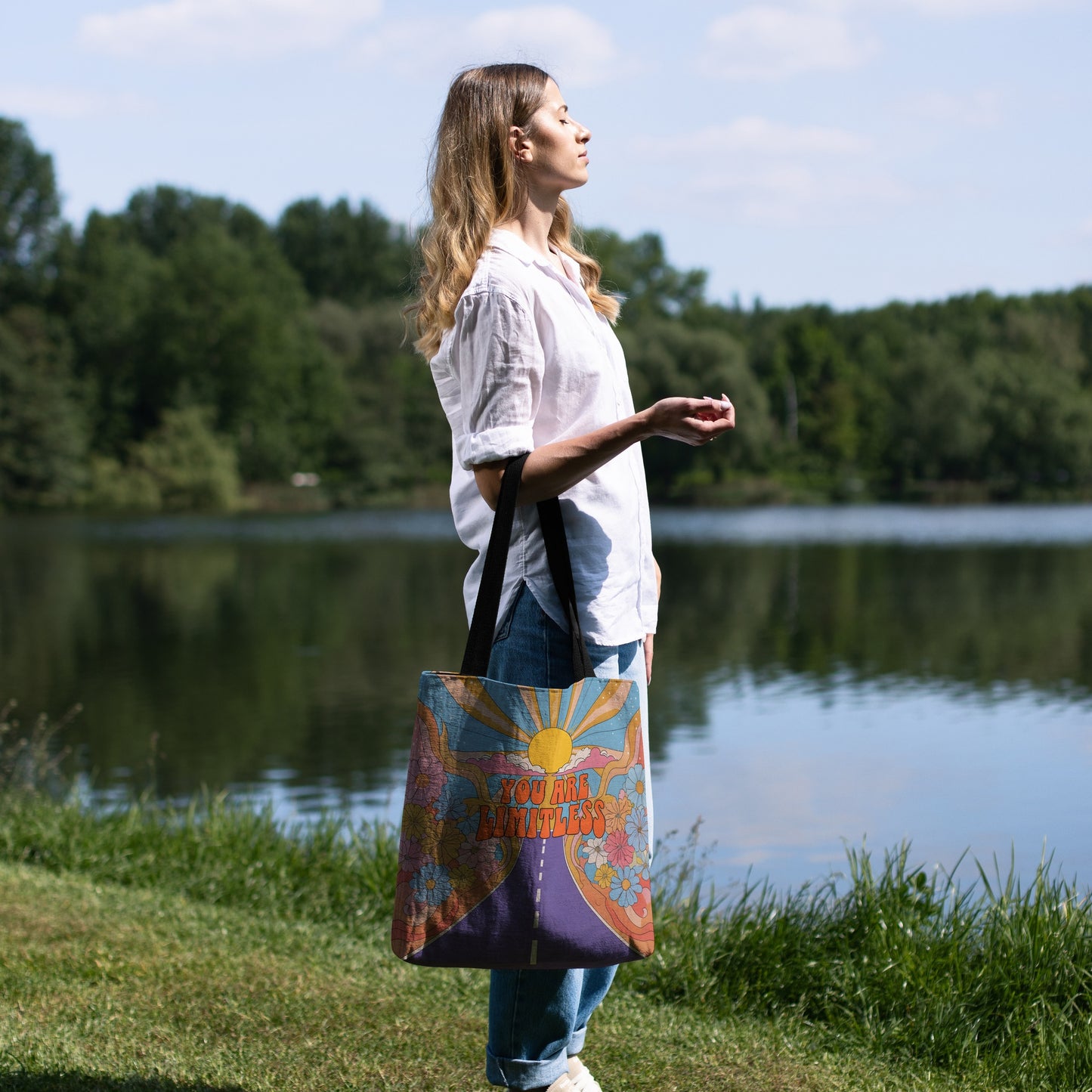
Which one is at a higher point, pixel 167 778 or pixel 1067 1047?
pixel 1067 1047

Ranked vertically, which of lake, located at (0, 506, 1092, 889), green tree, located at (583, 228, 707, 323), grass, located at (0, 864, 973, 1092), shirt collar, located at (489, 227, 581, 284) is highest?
A: green tree, located at (583, 228, 707, 323)

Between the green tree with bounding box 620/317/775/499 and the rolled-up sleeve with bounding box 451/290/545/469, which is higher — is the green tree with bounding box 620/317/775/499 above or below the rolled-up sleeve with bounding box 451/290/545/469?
above

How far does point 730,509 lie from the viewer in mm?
57031

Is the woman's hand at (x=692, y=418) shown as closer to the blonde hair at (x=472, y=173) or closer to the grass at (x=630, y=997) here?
the blonde hair at (x=472, y=173)

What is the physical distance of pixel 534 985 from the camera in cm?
239


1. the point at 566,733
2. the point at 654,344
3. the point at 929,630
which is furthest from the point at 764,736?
the point at 654,344

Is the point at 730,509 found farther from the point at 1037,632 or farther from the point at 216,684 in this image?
the point at 216,684

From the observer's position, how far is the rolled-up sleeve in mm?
2277

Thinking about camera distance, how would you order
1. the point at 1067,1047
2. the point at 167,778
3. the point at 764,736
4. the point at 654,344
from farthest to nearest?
the point at 654,344 < the point at 764,736 < the point at 167,778 < the point at 1067,1047

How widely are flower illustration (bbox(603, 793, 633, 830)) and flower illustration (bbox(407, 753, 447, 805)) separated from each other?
0.28 m

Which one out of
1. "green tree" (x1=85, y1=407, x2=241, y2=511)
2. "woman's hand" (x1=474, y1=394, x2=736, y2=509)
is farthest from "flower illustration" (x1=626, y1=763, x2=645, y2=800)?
"green tree" (x1=85, y1=407, x2=241, y2=511)

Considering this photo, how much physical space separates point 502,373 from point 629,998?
2044 millimetres

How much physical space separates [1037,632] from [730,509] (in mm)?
39835

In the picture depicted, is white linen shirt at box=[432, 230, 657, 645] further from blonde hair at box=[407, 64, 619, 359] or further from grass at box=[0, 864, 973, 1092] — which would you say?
grass at box=[0, 864, 973, 1092]
